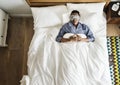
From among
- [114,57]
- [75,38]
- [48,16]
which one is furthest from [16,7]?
[114,57]

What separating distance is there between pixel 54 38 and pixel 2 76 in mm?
819

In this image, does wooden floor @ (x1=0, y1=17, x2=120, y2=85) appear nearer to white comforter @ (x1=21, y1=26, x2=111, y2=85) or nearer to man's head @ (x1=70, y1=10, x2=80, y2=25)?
white comforter @ (x1=21, y1=26, x2=111, y2=85)

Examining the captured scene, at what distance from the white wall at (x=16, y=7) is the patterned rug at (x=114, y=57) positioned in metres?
1.11

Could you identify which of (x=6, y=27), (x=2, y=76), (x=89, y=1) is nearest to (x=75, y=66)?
(x=89, y=1)

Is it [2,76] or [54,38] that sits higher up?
[54,38]

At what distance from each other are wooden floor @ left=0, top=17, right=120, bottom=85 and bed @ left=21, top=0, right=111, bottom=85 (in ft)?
1.13

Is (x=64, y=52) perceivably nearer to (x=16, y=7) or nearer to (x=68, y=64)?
(x=68, y=64)

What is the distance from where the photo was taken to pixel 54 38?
1954 millimetres

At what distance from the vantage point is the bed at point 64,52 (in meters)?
1.70

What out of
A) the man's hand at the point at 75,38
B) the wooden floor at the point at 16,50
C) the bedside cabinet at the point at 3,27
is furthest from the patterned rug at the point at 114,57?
the bedside cabinet at the point at 3,27

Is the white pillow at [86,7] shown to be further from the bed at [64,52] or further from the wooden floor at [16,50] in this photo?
the wooden floor at [16,50]

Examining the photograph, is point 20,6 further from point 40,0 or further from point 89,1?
point 89,1

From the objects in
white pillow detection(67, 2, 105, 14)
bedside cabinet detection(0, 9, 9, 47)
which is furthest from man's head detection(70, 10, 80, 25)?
bedside cabinet detection(0, 9, 9, 47)

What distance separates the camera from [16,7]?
7.30ft
